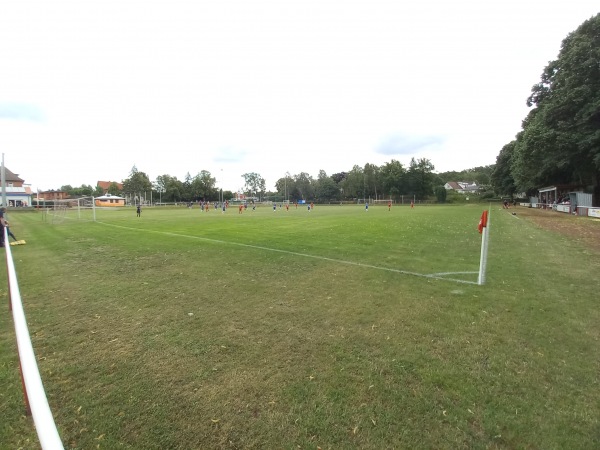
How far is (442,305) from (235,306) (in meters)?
3.69

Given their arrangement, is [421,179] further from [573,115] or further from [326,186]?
[573,115]

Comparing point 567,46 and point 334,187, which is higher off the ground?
point 567,46

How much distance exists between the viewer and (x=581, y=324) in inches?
203

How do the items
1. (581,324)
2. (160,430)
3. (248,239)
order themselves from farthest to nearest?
(248,239) < (581,324) < (160,430)

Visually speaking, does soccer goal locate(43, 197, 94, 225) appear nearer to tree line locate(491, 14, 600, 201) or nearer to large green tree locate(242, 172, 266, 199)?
tree line locate(491, 14, 600, 201)

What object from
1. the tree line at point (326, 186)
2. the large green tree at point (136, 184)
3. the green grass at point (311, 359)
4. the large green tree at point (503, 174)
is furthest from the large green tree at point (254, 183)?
the green grass at point (311, 359)

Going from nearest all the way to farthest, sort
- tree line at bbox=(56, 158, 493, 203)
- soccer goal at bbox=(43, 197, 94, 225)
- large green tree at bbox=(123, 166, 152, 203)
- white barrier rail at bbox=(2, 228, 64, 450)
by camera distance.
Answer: white barrier rail at bbox=(2, 228, 64, 450), soccer goal at bbox=(43, 197, 94, 225), large green tree at bbox=(123, 166, 152, 203), tree line at bbox=(56, 158, 493, 203)

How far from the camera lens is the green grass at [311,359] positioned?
2.90 meters

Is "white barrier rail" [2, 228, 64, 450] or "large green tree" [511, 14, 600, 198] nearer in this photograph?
"white barrier rail" [2, 228, 64, 450]

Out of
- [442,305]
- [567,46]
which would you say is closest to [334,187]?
[567,46]

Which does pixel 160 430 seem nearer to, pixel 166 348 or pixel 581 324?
pixel 166 348

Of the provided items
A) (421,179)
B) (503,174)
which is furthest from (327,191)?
(503,174)

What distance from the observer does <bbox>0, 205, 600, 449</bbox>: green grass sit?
9.53 ft

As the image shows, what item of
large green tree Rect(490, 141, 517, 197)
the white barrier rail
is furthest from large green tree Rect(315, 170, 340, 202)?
the white barrier rail
